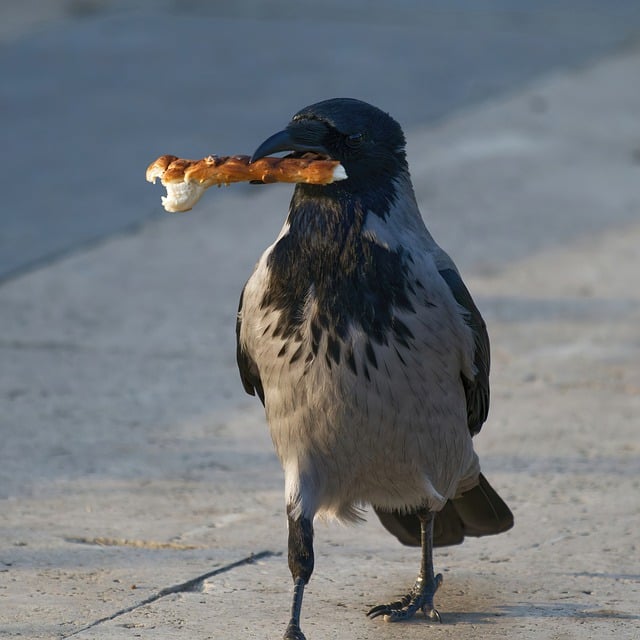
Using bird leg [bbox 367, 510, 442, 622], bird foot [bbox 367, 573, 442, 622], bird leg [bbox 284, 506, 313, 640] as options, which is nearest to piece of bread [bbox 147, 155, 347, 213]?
bird leg [bbox 284, 506, 313, 640]

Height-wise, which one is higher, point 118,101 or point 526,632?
point 118,101

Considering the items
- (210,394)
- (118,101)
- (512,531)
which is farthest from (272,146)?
(118,101)

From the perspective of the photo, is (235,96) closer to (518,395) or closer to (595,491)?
(518,395)

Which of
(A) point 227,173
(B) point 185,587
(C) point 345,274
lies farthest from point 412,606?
(A) point 227,173

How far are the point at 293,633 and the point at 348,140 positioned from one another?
1424 millimetres

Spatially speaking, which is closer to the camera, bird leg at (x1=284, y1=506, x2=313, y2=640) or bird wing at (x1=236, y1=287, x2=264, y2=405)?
bird leg at (x1=284, y1=506, x2=313, y2=640)

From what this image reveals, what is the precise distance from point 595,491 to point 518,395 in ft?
3.73

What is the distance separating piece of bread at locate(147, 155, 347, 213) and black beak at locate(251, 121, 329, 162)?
4 centimetres

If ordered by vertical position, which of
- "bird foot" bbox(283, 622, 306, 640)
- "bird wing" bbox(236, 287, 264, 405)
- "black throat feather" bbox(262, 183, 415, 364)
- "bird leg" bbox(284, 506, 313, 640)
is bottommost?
"bird foot" bbox(283, 622, 306, 640)

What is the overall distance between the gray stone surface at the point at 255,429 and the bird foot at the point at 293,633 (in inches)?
4.3

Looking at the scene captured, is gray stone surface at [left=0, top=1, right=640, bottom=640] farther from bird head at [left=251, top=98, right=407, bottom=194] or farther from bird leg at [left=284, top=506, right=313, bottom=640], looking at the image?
bird head at [left=251, top=98, right=407, bottom=194]

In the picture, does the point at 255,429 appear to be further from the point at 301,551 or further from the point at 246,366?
the point at 301,551

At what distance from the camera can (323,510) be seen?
4469 mm

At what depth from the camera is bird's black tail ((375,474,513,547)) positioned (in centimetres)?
488
